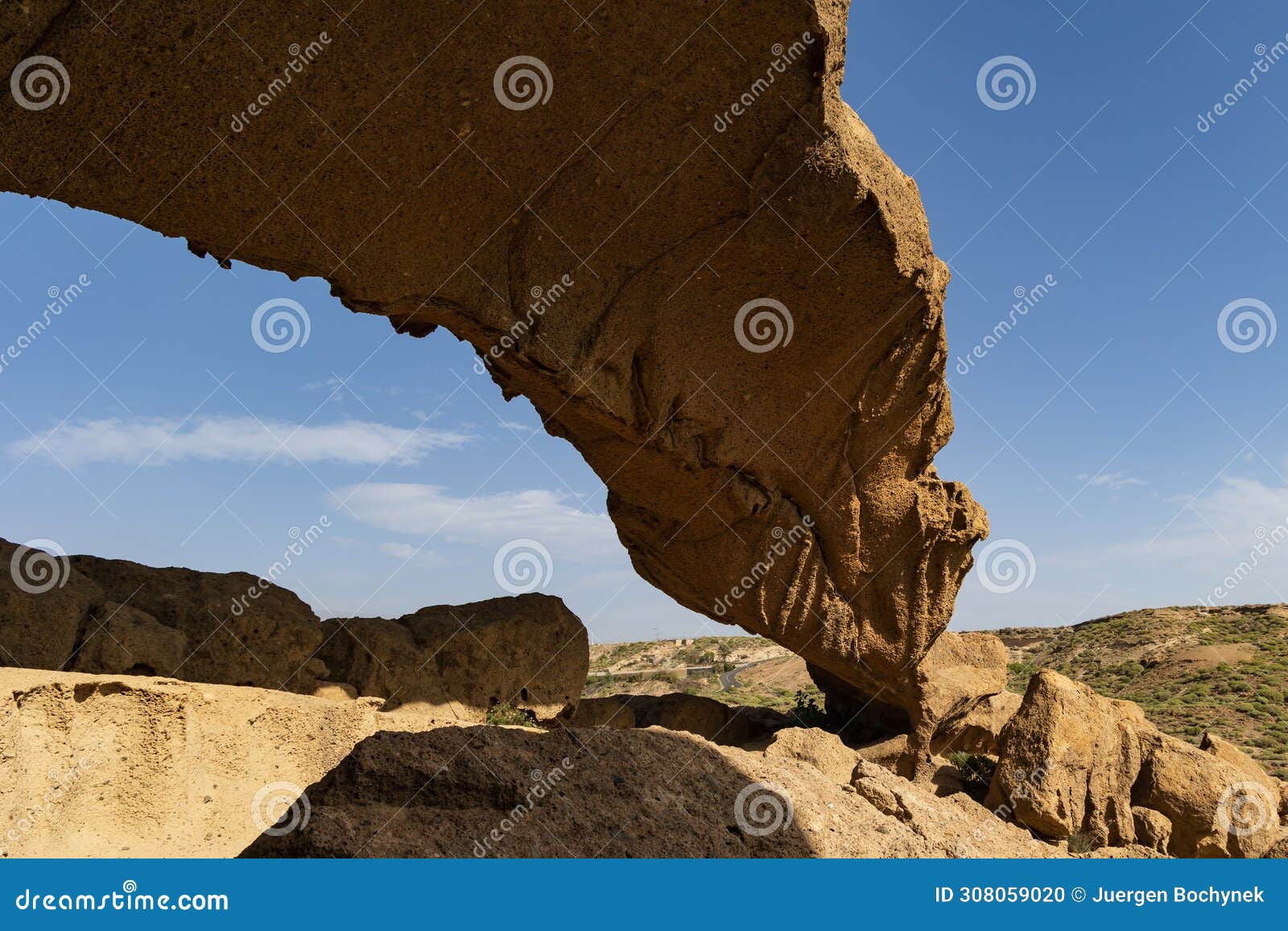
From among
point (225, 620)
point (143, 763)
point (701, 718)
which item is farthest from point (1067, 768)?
point (143, 763)

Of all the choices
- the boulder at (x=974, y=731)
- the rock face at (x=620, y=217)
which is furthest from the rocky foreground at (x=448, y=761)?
the rock face at (x=620, y=217)

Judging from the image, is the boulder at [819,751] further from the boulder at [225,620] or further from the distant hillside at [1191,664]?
the distant hillside at [1191,664]

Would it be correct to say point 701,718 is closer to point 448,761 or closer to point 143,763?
point 143,763

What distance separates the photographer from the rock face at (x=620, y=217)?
5.09 meters

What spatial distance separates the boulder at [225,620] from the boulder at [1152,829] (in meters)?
8.53

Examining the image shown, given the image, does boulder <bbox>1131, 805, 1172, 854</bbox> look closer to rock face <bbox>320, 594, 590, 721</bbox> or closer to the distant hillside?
rock face <bbox>320, 594, 590, 721</bbox>

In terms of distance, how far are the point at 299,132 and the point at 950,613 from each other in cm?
923

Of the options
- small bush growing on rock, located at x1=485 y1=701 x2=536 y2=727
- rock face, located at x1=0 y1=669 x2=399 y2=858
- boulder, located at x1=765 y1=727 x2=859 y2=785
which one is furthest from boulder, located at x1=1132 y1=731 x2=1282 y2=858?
rock face, located at x1=0 y1=669 x2=399 y2=858

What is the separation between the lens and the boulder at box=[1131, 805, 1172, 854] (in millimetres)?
9266

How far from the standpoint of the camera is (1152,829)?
366 inches

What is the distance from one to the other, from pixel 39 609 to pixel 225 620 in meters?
1.36

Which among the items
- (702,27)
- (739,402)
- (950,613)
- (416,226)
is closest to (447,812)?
(416,226)

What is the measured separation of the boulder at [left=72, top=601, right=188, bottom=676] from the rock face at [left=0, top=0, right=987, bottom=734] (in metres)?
2.87

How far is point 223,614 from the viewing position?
727 centimetres
